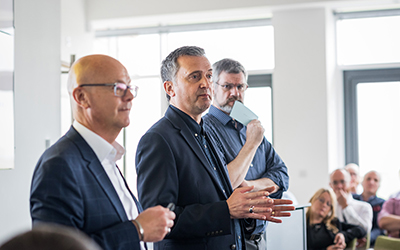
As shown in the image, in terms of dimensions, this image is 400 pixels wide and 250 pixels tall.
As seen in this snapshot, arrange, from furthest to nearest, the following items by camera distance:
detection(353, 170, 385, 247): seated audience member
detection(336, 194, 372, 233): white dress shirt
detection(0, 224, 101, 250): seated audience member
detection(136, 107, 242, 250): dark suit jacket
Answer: detection(353, 170, 385, 247): seated audience member → detection(336, 194, 372, 233): white dress shirt → detection(136, 107, 242, 250): dark suit jacket → detection(0, 224, 101, 250): seated audience member

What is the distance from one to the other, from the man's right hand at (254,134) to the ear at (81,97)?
0.97 meters

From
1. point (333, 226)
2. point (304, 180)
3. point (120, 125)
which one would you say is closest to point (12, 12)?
point (120, 125)

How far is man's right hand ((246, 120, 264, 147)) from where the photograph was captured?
2.11 metres

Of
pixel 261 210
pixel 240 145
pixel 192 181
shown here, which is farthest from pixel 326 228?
pixel 192 181

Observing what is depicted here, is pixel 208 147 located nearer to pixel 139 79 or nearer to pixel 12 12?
pixel 12 12

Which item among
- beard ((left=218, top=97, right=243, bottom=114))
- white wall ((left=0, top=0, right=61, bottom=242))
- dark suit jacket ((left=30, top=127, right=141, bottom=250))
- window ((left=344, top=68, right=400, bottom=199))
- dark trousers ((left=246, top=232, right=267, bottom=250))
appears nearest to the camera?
dark suit jacket ((left=30, top=127, right=141, bottom=250))

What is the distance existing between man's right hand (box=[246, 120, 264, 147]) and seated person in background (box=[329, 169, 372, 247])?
224cm

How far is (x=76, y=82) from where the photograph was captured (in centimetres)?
136

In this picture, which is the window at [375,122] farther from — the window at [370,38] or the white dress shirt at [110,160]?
the white dress shirt at [110,160]

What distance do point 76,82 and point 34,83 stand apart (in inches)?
59.3

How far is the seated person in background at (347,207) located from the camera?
4.03 m

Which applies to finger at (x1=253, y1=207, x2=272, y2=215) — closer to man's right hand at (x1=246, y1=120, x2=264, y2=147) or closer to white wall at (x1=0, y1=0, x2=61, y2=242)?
man's right hand at (x1=246, y1=120, x2=264, y2=147)

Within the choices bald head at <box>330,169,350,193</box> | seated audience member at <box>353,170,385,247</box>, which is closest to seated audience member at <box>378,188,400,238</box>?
bald head at <box>330,169,350,193</box>

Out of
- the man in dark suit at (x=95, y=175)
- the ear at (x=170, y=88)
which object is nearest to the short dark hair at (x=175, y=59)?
the ear at (x=170, y=88)
